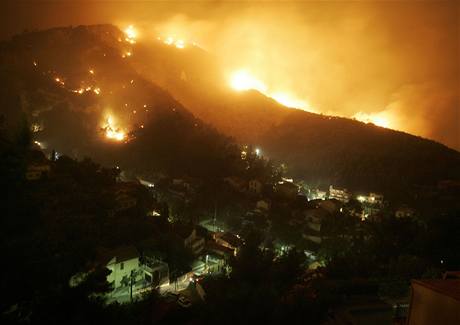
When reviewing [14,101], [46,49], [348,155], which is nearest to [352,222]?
[348,155]

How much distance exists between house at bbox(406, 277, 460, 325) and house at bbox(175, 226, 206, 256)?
41.3ft

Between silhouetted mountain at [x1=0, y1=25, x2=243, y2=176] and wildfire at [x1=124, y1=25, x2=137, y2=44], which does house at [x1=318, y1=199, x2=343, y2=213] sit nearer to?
silhouetted mountain at [x1=0, y1=25, x2=243, y2=176]

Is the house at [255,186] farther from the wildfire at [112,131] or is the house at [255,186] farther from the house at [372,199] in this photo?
the wildfire at [112,131]

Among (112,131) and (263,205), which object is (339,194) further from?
(112,131)

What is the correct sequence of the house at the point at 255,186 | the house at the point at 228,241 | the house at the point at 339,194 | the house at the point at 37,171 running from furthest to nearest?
the house at the point at 339,194 < the house at the point at 255,186 < the house at the point at 228,241 < the house at the point at 37,171

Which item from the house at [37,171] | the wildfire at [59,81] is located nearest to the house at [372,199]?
the house at [37,171]

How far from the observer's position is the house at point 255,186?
26.5 m

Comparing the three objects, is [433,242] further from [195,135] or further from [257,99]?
[257,99]

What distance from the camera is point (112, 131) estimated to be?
116 feet

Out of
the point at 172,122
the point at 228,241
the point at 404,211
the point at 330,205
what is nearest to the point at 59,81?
the point at 172,122

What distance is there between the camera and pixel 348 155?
129 ft

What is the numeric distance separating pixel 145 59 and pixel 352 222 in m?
45.3

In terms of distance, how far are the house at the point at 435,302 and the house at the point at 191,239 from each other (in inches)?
495

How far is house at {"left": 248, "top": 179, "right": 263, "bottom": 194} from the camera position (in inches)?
1041
